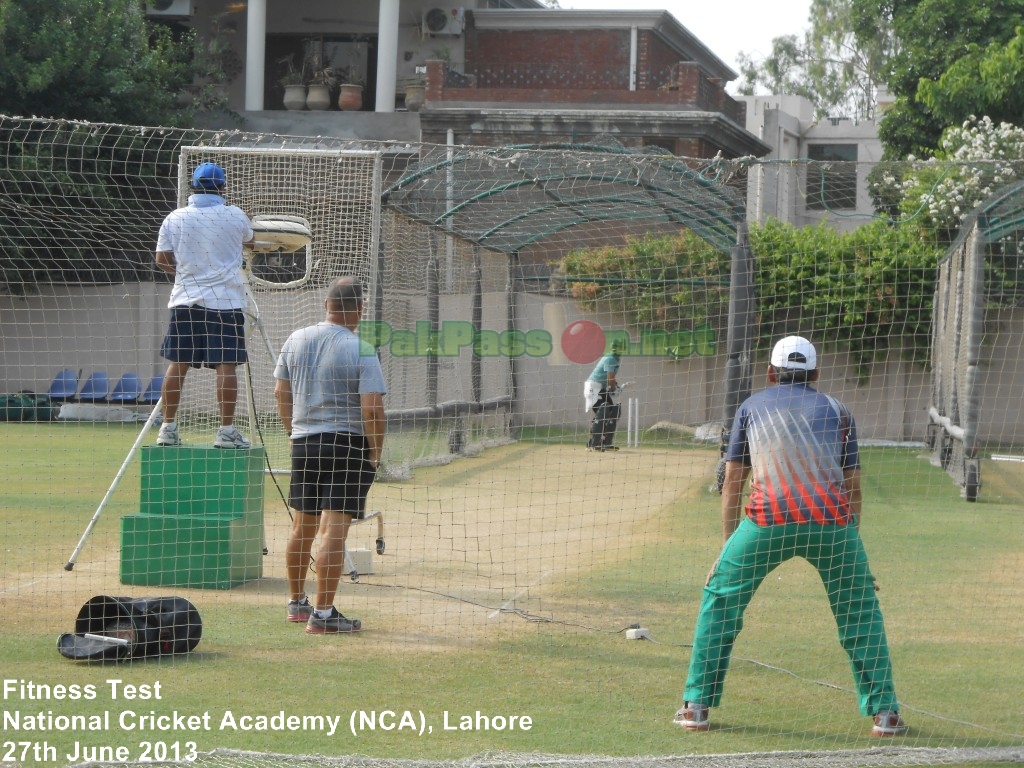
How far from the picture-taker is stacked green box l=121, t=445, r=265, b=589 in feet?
23.8

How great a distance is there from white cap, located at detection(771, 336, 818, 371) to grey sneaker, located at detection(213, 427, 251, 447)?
11.8ft

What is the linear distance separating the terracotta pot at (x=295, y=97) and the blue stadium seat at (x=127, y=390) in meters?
9.17

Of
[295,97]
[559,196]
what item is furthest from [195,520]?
[295,97]

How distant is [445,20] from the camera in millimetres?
28297

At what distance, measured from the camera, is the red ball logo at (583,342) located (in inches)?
784

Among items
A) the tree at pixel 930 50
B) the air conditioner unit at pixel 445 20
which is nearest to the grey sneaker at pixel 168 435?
the tree at pixel 930 50

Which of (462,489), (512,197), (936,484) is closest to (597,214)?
(512,197)

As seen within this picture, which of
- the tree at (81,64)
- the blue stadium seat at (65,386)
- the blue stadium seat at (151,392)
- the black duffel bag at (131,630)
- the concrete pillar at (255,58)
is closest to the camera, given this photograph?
the black duffel bag at (131,630)

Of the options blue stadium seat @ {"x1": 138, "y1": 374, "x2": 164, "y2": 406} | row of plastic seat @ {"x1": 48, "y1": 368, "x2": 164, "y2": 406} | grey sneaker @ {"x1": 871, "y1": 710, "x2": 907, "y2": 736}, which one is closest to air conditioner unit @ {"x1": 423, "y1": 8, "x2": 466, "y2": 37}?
row of plastic seat @ {"x1": 48, "y1": 368, "x2": 164, "y2": 406}

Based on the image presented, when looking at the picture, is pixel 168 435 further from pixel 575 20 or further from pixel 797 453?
pixel 575 20

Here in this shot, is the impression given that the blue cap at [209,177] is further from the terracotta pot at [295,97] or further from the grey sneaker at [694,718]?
the terracotta pot at [295,97]

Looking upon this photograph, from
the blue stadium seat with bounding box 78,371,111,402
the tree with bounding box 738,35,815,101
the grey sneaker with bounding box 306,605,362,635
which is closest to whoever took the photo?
the grey sneaker with bounding box 306,605,362,635

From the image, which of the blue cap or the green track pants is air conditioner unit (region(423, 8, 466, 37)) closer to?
the blue cap

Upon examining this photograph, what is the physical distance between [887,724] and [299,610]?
10.1 feet
